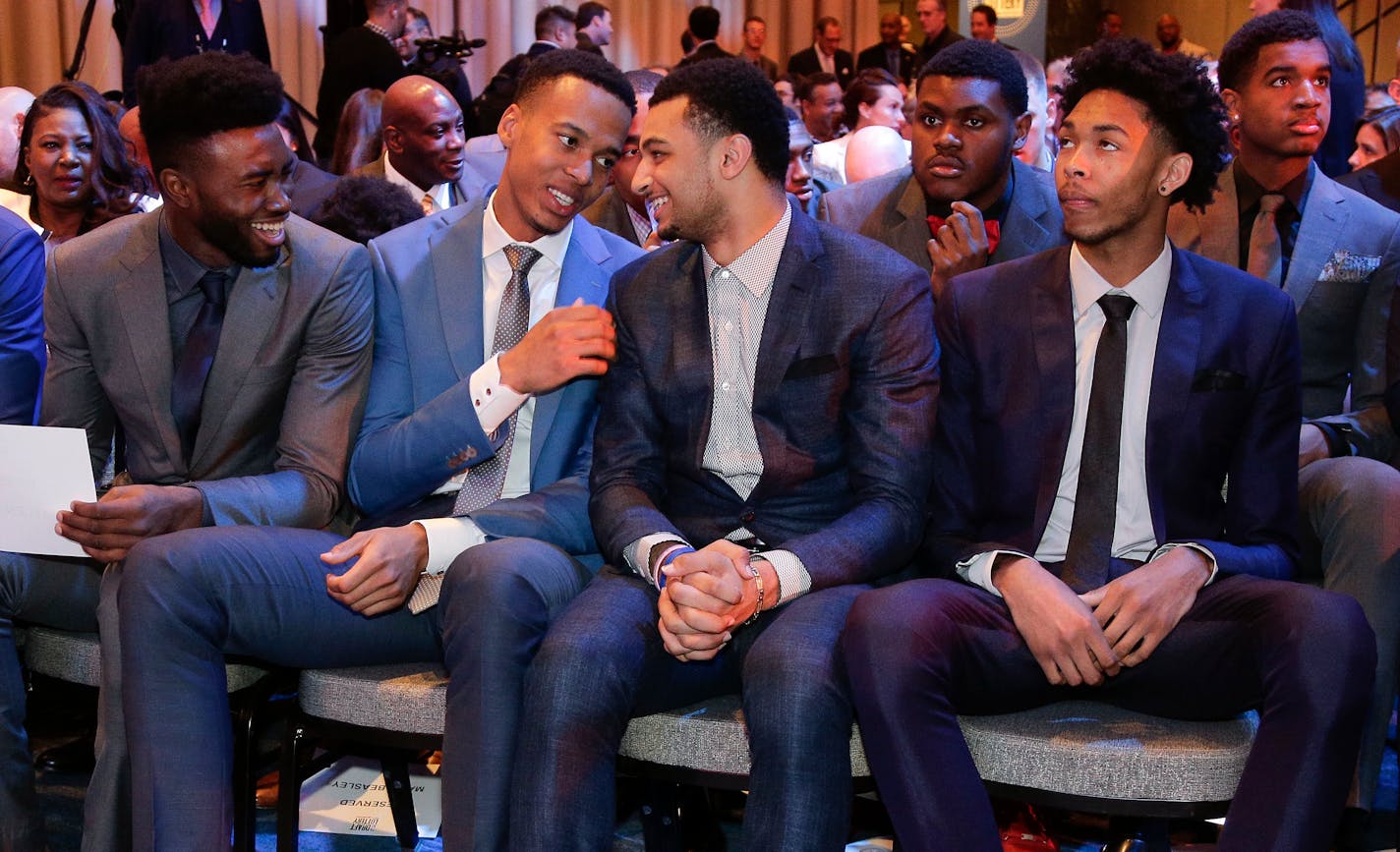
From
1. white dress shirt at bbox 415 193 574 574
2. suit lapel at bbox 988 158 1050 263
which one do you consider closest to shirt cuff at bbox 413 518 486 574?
white dress shirt at bbox 415 193 574 574

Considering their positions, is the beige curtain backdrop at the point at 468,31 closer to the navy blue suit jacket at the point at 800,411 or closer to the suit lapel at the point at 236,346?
the suit lapel at the point at 236,346

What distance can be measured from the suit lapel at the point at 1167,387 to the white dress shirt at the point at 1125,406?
0.02 m

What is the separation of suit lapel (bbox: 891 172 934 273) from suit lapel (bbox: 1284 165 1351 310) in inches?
33.9

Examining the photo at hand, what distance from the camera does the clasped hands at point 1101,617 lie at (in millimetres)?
2201

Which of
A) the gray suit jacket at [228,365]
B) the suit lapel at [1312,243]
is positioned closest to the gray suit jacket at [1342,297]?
the suit lapel at [1312,243]

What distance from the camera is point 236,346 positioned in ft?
9.35

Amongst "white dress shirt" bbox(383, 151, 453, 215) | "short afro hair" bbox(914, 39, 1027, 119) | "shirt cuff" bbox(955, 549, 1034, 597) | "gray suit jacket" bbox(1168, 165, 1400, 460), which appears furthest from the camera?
"white dress shirt" bbox(383, 151, 453, 215)

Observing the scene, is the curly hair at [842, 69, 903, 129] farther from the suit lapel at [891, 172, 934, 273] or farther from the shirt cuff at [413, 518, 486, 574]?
the shirt cuff at [413, 518, 486, 574]

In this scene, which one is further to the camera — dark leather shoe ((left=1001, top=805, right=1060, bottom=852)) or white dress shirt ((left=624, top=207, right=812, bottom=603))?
dark leather shoe ((left=1001, top=805, right=1060, bottom=852))

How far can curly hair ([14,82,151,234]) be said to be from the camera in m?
4.25

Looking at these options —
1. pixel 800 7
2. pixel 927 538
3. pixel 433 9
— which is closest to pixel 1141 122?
pixel 927 538

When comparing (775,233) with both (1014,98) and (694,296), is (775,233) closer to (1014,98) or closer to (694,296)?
(694,296)

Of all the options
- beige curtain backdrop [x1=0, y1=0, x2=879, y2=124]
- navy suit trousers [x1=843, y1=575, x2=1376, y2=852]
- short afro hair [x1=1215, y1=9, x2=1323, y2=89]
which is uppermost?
beige curtain backdrop [x1=0, y1=0, x2=879, y2=124]

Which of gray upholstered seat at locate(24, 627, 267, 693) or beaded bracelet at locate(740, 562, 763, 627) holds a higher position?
beaded bracelet at locate(740, 562, 763, 627)
